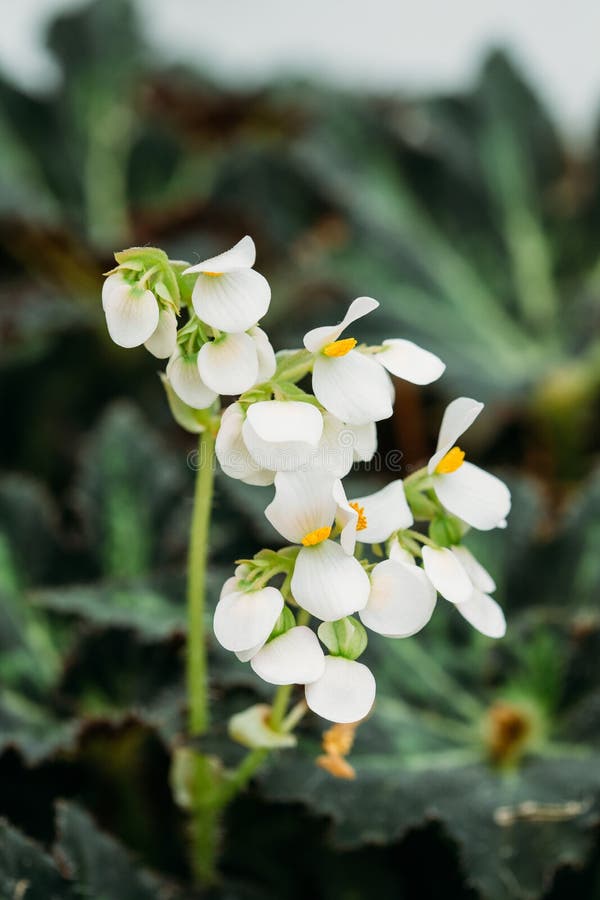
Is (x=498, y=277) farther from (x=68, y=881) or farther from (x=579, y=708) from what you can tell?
(x=68, y=881)

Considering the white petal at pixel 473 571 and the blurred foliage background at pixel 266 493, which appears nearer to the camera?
the white petal at pixel 473 571

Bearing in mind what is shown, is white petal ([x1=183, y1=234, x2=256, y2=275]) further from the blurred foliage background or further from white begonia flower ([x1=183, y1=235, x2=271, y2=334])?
the blurred foliage background

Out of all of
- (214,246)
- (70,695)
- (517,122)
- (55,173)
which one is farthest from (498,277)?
(70,695)

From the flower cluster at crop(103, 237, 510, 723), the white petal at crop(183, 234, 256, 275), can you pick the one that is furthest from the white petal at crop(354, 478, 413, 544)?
the white petal at crop(183, 234, 256, 275)

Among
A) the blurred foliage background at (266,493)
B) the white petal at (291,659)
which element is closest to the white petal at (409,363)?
the white petal at (291,659)

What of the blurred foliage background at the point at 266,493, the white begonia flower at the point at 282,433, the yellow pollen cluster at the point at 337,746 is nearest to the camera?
the white begonia flower at the point at 282,433

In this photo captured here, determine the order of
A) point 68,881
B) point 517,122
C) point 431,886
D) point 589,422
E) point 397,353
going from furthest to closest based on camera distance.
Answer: point 517,122
point 589,422
point 431,886
point 68,881
point 397,353

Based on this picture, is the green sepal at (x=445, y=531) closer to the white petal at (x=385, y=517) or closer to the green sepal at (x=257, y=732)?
the white petal at (x=385, y=517)
